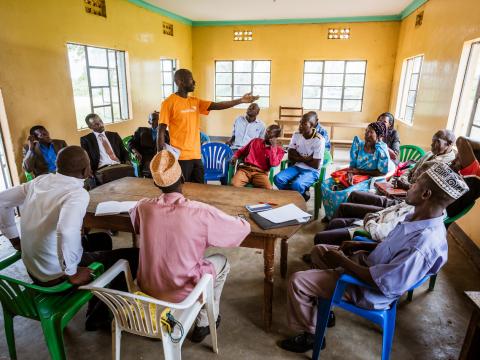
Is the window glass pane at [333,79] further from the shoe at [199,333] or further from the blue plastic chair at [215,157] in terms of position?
the shoe at [199,333]

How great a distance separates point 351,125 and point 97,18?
5.90 m

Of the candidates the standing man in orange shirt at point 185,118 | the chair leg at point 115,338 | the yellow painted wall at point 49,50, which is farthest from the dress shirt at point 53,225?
the yellow painted wall at point 49,50

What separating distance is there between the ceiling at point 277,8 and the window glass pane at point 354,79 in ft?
4.80

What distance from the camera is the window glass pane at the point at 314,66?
345 inches

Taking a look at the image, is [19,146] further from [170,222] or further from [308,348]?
[308,348]


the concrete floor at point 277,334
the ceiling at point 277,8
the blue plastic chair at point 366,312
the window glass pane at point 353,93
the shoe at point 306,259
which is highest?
the ceiling at point 277,8

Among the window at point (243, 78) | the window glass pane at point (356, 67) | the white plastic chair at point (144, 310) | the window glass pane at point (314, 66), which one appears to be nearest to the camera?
the white plastic chair at point (144, 310)

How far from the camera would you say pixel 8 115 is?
3.97 metres

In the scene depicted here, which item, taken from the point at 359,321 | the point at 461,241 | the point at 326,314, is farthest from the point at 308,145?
the point at 326,314

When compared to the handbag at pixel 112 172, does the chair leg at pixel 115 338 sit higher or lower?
lower

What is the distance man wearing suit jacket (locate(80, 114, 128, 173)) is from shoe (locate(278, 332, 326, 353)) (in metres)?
3.05

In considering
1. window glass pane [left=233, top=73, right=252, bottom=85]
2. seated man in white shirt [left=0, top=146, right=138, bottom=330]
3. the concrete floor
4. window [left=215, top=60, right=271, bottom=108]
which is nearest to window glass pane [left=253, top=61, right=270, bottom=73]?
window [left=215, top=60, right=271, bottom=108]

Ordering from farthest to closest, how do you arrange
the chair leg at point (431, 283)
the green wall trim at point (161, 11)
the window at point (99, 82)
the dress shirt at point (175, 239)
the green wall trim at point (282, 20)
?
the green wall trim at point (282, 20) < the green wall trim at point (161, 11) < the window at point (99, 82) < the chair leg at point (431, 283) < the dress shirt at point (175, 239)

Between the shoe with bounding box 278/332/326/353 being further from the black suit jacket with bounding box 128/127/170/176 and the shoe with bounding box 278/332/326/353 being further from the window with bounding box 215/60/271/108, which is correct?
the window with bounding box 215/60/271/108
